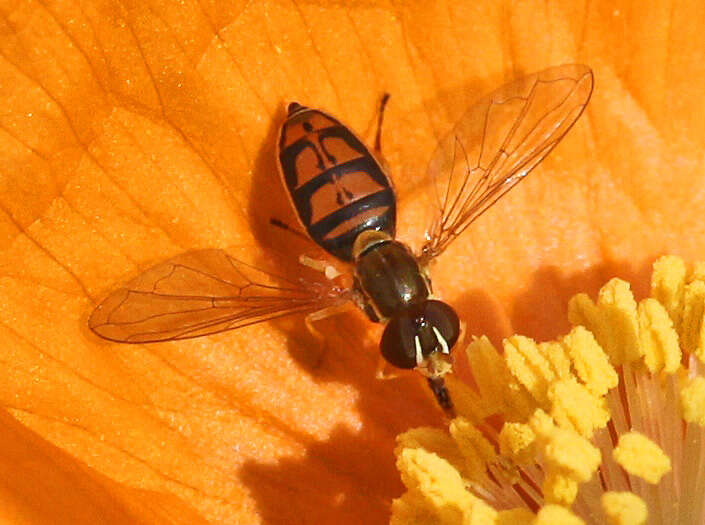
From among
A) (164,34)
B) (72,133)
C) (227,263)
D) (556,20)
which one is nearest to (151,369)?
(227,263)

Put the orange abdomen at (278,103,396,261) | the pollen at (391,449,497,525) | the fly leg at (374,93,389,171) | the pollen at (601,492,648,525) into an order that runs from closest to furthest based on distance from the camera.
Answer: the pollen at (601,492,648,525) → the pollen at (391,449,497,525) → the orange abdomen at (278,103,396,261) → the fly leg at (374,93,389,171)

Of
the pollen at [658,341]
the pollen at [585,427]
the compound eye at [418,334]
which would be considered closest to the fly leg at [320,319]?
the compound eye at [418,334]

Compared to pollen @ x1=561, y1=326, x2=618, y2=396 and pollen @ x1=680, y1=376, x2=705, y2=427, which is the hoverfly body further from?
pollen @ x1=680, y1=376, x2=705, y2=427

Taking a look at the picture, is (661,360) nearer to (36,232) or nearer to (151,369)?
(151,369)

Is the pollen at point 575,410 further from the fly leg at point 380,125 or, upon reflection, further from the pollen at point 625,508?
the fly leg at point 380,125

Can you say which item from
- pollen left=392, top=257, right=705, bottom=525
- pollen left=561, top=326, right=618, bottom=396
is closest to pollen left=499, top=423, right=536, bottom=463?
pollen left=392, top=257, right=705, bottom=525

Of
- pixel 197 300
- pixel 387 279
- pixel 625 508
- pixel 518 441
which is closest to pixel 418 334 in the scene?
pixel 387 279
